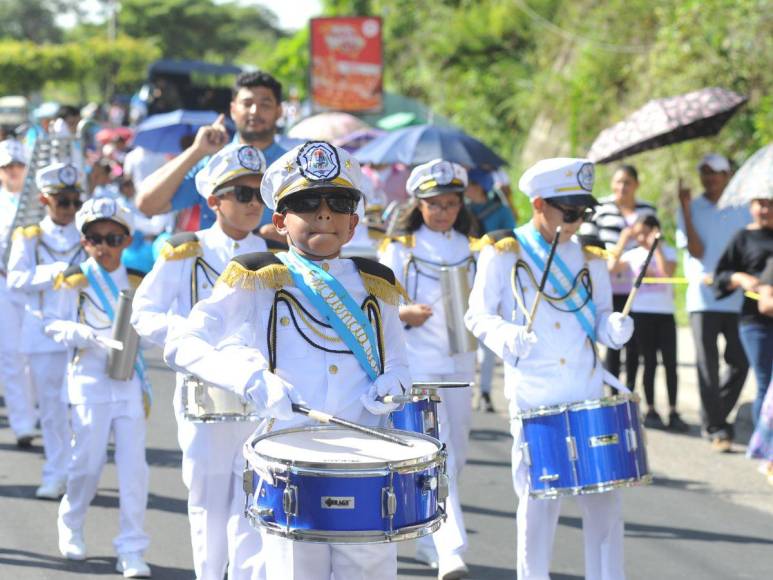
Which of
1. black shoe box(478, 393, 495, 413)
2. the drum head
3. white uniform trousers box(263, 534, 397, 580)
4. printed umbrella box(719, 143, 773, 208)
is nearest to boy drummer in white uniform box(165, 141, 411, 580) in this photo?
white uniform trousers box(263, 534, 397, 580)

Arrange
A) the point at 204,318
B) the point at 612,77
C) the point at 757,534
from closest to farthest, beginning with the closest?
the point at 204,318
the point at 757,534
the point at 612,77

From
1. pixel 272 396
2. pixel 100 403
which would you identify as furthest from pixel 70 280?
pixel 272 396

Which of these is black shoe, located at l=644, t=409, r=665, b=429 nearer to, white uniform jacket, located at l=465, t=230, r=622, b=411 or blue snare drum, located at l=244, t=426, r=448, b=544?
white uniform jacket, located at l=465, t=230, r=622, b=411

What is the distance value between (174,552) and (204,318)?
334 cm

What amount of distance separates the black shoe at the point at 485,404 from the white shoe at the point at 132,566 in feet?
19.0

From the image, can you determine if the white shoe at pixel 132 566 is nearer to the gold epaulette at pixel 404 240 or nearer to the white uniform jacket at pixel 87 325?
the white uniform jacket at pixel 87 325

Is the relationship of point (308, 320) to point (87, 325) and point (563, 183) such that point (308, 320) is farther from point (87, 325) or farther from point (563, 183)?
point (87, 325)

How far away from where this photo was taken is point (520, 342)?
652 centimetres

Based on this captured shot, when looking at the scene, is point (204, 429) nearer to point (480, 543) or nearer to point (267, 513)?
point (267, 513)

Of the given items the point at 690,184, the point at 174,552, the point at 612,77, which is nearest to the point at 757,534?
the point at 174,552

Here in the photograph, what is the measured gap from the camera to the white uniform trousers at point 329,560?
4.85m

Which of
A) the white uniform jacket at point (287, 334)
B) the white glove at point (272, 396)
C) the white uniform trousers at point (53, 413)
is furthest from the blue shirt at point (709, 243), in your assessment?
the white glove at point (272, 396)

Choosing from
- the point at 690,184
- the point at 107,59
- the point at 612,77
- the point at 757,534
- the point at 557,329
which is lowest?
the point at 757,534

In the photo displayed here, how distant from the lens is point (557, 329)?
6.71m
